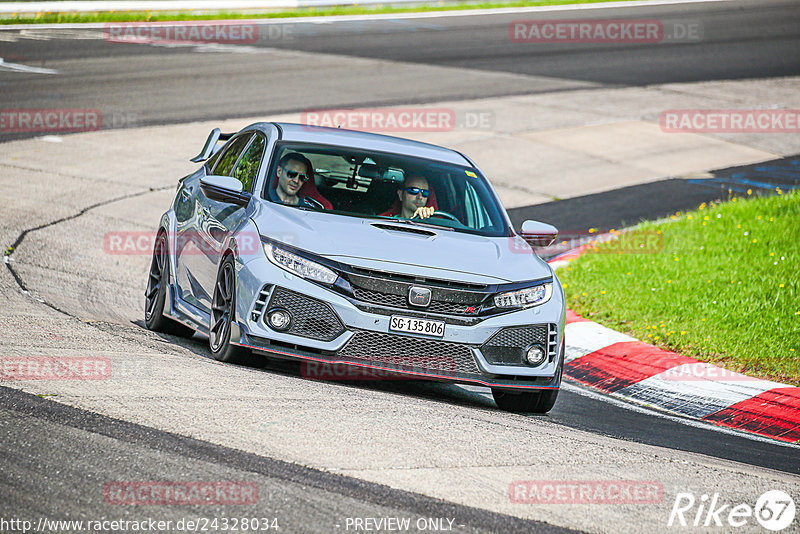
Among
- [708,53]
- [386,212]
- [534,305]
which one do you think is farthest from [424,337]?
[708,53]

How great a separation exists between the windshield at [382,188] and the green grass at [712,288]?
7.78 feet

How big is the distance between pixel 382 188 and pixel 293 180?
68 centimetres

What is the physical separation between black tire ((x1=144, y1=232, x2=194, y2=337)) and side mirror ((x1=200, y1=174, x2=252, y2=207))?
3.82 ft

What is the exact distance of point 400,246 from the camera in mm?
7164

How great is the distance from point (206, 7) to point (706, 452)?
25.8 m

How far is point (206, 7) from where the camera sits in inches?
1190

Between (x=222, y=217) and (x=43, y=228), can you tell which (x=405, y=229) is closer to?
(x=222, y=217)

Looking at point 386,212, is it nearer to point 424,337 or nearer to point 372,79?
point 424,337

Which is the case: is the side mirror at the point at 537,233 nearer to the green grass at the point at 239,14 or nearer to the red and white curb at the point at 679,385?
the red and white curb at the point at 679,385

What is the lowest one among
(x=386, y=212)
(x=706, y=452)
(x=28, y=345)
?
(x=706, y=452)
